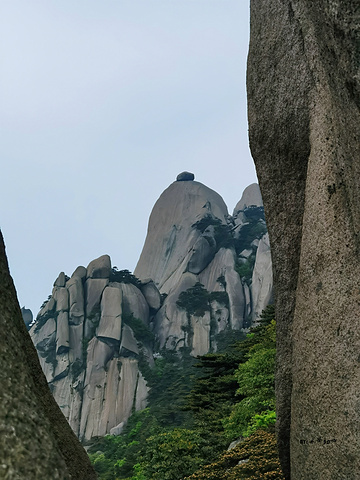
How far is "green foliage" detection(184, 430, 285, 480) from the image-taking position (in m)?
9.89

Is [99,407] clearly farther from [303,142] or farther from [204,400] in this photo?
[303,142]

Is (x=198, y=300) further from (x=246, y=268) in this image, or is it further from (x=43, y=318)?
(x=43, y=318)

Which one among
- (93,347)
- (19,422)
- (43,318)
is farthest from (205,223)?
(19,422)

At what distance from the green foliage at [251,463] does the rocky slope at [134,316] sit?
28.8 m

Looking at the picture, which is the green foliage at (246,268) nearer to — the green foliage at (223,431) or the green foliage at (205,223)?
the green foliage at (205,223)

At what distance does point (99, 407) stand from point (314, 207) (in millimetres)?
41638

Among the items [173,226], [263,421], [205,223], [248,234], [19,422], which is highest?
[173,226]

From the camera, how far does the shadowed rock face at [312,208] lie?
288cm

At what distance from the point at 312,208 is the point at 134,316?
44.7 metres

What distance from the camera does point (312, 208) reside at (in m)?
3.91

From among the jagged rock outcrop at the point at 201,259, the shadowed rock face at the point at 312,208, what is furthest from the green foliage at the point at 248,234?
the shadowed rock face at the point at 312,208

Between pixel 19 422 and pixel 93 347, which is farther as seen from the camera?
pixel 93 347

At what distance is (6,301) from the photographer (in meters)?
2.32

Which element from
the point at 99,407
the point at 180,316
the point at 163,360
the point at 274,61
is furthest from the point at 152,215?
the point at 274,61
